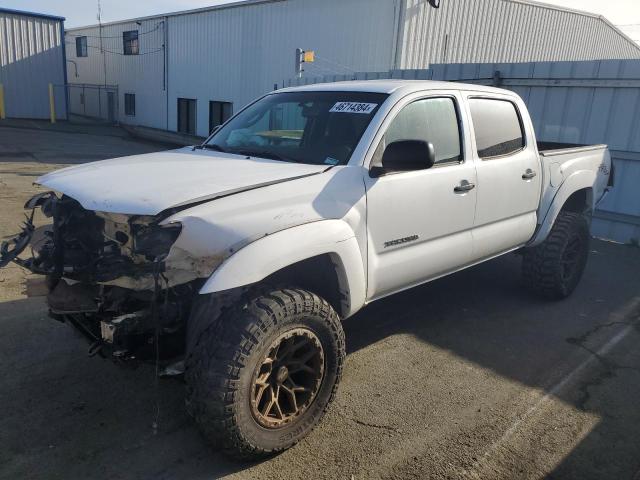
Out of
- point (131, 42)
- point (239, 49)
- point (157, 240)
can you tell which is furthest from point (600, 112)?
point (131, 42)

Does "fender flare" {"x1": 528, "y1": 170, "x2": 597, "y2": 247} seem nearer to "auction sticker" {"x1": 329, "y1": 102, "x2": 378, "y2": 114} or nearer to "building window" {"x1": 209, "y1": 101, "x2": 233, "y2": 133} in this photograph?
"auction sticker" {"x1": 329, "y1": 102, "x2": 378, "y2": 114}

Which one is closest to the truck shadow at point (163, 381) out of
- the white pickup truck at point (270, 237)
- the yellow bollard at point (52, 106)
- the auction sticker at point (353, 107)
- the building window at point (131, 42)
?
the white pickup truck at point (270, 237)

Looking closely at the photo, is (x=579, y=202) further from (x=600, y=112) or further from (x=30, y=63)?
(x=30, y=63)

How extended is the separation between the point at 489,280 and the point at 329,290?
11.2 feet

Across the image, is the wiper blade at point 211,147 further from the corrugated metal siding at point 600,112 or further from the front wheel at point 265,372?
the corrugated metal siding at point 600,112

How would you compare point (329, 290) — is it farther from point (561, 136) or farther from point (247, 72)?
point (247, 72)

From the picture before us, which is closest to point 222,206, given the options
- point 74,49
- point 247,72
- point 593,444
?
point 593,444

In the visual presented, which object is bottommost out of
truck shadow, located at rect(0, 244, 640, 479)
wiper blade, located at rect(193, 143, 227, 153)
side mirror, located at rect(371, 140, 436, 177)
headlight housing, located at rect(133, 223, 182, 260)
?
truck shadow, located at rect(0, 244, 640, 479)

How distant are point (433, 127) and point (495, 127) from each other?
89 cm

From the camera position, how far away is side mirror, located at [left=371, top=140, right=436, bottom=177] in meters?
3.13

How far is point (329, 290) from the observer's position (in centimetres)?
321

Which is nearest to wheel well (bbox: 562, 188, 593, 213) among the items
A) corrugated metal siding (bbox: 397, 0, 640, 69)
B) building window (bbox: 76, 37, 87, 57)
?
corrugated metal siding (bbox: 397, 0, 640, 69)

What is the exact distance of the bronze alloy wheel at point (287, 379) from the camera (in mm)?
2727

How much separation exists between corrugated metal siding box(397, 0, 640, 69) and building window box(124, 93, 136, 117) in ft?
60.5
